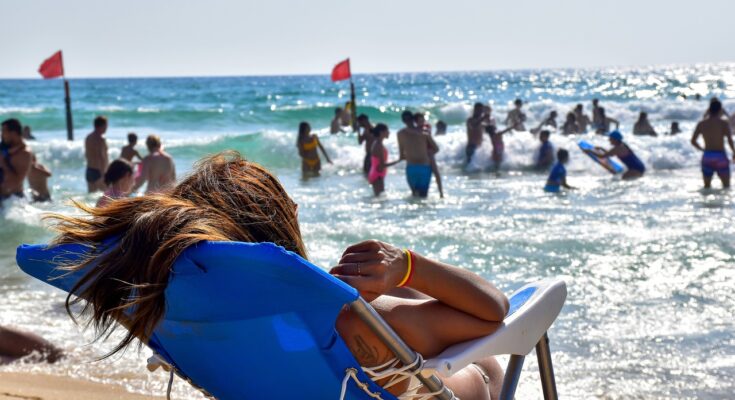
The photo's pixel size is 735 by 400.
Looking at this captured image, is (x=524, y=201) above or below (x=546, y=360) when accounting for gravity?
below

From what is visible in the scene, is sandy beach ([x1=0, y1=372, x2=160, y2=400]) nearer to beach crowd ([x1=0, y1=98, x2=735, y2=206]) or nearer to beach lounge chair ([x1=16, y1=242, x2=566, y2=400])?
beach crowd ([x1=0, y1=98, x2=735, y2=206])

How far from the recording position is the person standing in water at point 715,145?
11469mm

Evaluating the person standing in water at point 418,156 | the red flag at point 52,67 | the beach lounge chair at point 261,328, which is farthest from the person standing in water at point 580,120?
the beach lounge chair at point 261,328

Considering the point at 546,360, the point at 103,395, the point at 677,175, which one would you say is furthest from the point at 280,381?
the point at 677,175

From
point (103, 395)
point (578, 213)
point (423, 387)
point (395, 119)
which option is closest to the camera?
point (423, 387)

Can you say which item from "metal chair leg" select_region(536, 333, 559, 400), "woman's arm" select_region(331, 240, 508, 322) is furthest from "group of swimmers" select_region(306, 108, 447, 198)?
"woman's arm" select_region(331, 240, 508, 322)

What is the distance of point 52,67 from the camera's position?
16.0 metres

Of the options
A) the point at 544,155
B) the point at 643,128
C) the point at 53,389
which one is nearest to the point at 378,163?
the point at 544,155

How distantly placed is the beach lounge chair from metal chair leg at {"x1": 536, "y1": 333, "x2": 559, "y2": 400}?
17.2 inches

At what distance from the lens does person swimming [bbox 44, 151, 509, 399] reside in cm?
165

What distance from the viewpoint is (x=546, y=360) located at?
2.44 meters

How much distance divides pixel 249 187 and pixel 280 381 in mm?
412

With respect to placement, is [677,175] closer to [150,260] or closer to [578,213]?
[578,213]

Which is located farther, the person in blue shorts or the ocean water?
the person in blue shorts
